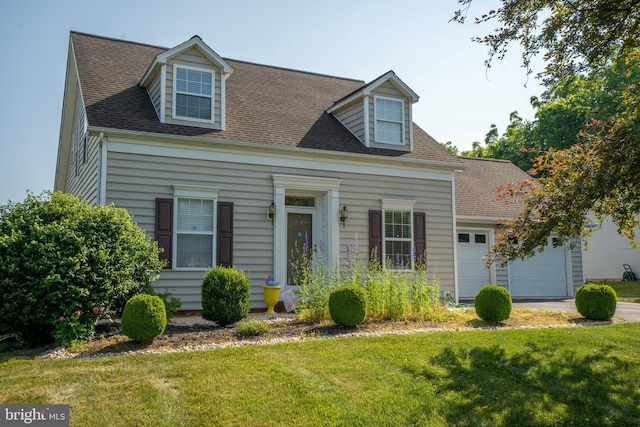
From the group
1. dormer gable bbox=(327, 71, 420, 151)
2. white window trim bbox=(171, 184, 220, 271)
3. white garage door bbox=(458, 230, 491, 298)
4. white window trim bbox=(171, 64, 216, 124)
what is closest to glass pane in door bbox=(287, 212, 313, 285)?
white window trim bbox=(171, 184, 220, 271)

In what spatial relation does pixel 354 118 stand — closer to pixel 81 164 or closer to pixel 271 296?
pixel 271 296

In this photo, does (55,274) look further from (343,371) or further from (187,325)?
(343,371)

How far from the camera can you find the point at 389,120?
13656 millimetres

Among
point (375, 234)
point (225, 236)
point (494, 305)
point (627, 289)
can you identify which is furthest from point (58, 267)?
point (627, 289)

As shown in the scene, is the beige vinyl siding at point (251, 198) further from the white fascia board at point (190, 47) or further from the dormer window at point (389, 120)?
the white fascia board at point (190, 47)

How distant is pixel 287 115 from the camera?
529 inches

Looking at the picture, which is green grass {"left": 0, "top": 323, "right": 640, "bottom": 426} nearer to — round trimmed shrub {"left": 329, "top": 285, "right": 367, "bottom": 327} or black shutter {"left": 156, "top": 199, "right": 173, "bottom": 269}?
round trimmed shrub {"left": 329, "top": 285, "right": 367, "bottom": 327}

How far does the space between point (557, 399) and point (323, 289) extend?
445cm

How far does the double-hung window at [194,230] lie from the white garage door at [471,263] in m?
7.84

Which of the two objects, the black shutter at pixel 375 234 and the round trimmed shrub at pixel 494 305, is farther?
the black shutter at pixel 375 234

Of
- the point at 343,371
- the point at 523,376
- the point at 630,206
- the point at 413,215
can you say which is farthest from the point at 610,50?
the point at 413,215

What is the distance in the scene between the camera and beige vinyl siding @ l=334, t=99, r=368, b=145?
44.5 ft

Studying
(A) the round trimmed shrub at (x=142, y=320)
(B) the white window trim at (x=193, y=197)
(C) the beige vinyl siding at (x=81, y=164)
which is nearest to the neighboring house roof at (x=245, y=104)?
(C) the beige vinyl siding at (x=81, y=164)

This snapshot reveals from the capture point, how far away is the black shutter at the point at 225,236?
435 inches
